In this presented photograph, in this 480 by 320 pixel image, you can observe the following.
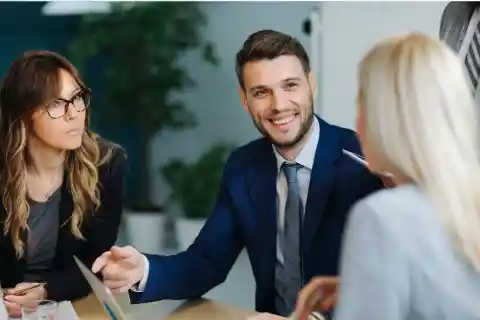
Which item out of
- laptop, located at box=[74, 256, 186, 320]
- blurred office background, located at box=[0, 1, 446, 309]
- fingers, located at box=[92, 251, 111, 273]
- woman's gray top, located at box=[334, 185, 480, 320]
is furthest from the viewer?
blurred office background, located at box=[0, 1, 446, 309]

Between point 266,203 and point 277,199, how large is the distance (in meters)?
0.02

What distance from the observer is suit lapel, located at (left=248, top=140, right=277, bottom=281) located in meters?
1.47

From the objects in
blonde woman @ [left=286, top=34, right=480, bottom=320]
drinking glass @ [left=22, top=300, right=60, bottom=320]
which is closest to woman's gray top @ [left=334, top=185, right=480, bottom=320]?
blonde woman @ [left=286, top=34, right=480, bottom=320]

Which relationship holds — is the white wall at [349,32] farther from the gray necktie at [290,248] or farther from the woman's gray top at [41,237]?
the woman's gray top at [41,237]

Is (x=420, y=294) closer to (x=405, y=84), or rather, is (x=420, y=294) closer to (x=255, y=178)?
(x=405, y=84)

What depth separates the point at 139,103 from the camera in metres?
1.64

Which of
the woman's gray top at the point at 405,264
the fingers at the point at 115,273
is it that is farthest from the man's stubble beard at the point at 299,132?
the woman's gray top at the point at 405,264

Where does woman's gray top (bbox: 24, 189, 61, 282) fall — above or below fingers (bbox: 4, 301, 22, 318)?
above

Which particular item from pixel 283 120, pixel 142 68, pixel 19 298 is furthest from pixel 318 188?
pixel 19 298

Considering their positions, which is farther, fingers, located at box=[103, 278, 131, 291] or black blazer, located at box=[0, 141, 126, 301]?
black blazer, located at box=[0, 141, 126, 301]

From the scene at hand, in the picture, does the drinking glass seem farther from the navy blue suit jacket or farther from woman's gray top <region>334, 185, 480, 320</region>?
woman's gray top <region>334, 185, 480, 320</region>

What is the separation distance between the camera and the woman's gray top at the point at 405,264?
89 centimetres

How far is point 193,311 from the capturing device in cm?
152

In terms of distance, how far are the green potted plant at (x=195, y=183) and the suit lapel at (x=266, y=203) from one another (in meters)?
0.15
